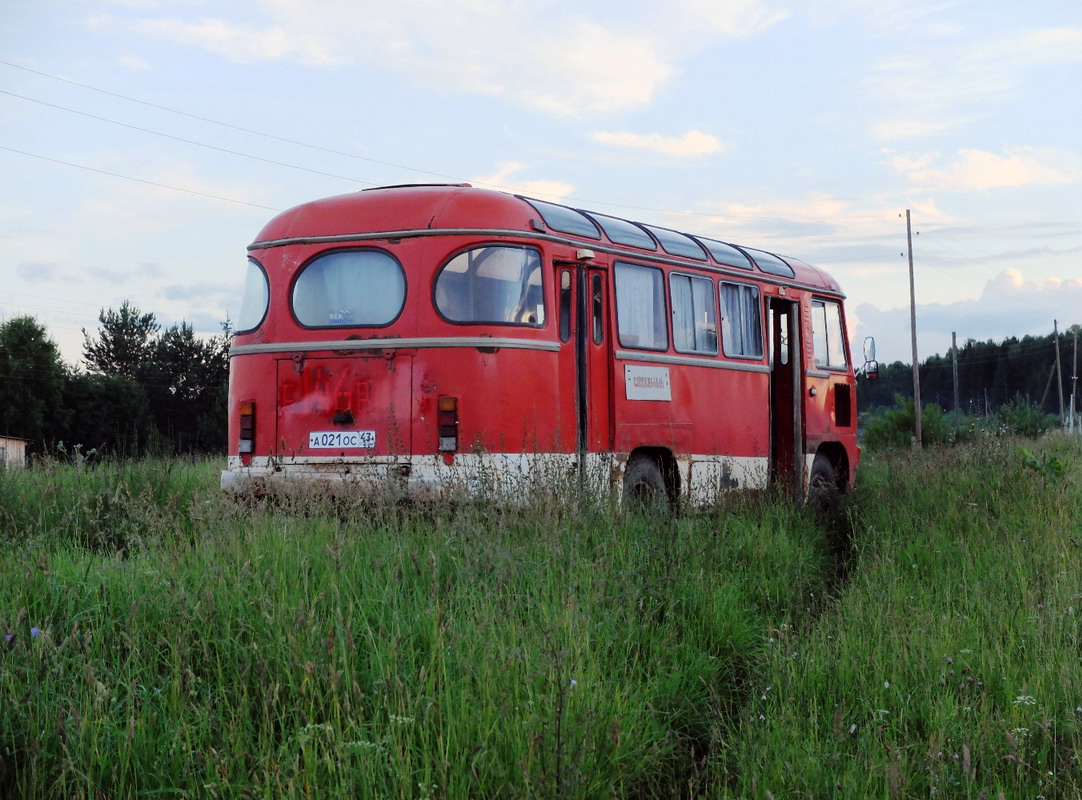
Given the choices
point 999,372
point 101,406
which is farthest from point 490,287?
point 999,372

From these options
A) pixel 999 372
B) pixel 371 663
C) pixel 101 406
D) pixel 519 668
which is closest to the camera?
pixel 519 668

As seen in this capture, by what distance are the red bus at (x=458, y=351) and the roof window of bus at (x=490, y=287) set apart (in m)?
0.01

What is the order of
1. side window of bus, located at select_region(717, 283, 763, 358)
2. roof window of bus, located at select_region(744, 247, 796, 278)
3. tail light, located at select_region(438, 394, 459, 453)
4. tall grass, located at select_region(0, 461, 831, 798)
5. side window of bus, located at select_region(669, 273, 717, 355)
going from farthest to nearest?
roof window of bus, located at select_region(744, 247, 796, 278) → side window of bus, located at select_region(717, 283, 763, 358) → side window of bus, located at select_region(669, 273, 717, 355) → tail light, located at select_region(438, 394, 459, 453) → tall grass, located at select_region(0, 461, 831, 798)

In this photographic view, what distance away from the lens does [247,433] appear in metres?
9.39

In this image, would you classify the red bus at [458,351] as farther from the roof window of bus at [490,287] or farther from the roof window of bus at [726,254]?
the roof window of bus at [726,254]

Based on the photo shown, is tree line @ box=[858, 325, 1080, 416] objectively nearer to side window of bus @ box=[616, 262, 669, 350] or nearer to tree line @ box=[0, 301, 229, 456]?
tree line @ box=[0, 301, 229, 456]

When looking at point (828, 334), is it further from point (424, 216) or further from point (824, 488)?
point (424, 216)

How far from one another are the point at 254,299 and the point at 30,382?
4758 cm

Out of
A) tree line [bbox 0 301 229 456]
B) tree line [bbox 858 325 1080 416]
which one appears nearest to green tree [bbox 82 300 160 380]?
tree line [bbox 0 301 229 456]

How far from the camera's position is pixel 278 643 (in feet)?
13.5

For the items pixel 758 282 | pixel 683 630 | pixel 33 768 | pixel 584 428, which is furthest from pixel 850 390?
pixel 33 768

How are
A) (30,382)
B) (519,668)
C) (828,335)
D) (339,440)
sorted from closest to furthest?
(519,668) < (339,440) < (828,335) < (30,382)

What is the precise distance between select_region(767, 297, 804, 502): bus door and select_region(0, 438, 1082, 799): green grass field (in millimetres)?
5593

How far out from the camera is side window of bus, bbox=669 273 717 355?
11.1 meters
